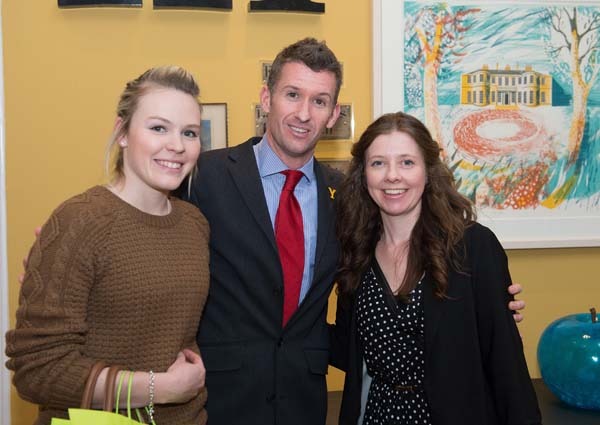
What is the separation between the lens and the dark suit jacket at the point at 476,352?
1767 millimetres

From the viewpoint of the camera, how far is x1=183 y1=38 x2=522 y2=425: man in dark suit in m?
1.90

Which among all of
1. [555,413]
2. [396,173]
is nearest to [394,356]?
[396,173]

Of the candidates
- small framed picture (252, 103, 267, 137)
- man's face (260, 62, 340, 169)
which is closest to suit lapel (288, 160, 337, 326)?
man's face (260, 62, 340, 169)

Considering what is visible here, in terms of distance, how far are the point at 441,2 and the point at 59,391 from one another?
6.87 feet

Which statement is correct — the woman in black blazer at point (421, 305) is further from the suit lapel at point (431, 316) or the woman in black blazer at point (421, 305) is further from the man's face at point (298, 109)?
the man's face at point (298, 109)

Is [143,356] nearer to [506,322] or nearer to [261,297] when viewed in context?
[261,297]

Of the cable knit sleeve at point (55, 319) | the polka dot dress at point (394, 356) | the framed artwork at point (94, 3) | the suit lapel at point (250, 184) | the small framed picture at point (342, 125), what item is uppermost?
the framed artwork at point (94, 3)

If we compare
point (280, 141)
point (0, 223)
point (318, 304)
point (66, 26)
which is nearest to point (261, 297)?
point (318, 304)

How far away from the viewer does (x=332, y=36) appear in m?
2.68

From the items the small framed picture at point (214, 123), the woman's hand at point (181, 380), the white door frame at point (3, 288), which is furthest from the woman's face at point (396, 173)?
the white door frame at point (3, 288)

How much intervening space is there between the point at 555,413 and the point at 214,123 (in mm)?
1604

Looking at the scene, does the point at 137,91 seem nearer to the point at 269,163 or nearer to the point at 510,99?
the point at 269,163

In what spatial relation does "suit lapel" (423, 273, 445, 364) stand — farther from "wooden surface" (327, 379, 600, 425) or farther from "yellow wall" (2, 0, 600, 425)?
"yellow wall" (2, 0, 600, 425)

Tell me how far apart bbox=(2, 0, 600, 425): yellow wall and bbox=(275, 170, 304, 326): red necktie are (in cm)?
69
